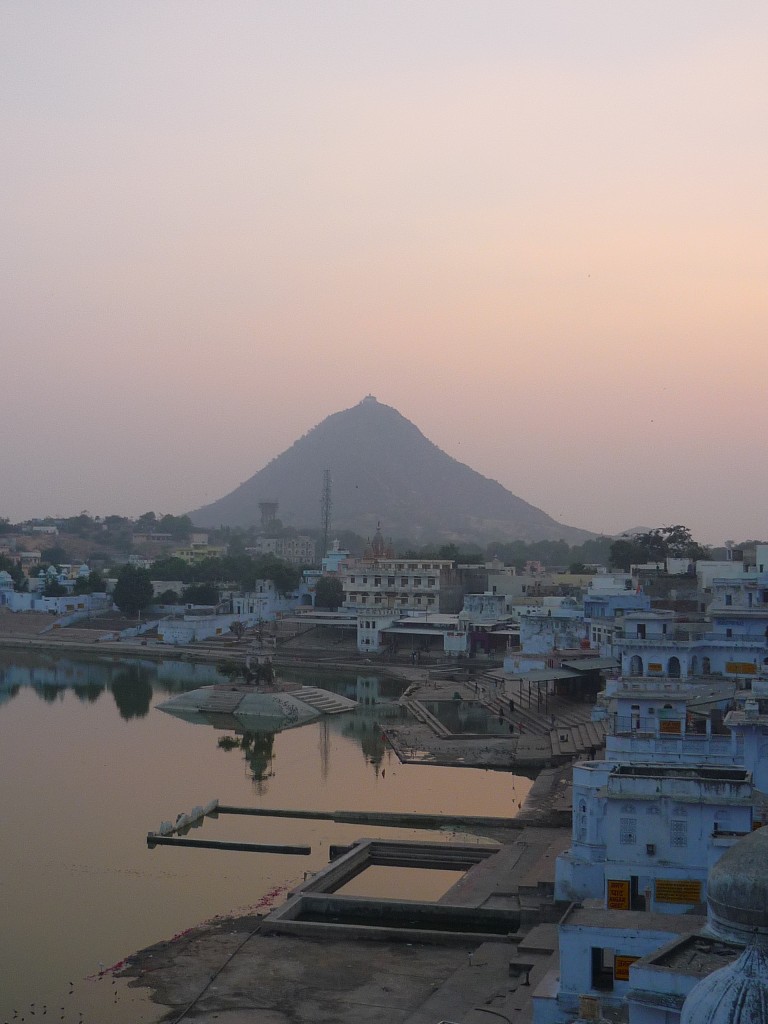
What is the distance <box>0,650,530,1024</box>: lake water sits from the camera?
552 inches

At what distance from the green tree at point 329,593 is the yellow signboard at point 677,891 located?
1577 inches

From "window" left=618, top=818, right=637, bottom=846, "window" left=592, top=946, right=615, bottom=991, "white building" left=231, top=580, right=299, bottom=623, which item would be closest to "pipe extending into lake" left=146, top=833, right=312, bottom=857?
"window" left=618, top=818, right=637, bottom=846

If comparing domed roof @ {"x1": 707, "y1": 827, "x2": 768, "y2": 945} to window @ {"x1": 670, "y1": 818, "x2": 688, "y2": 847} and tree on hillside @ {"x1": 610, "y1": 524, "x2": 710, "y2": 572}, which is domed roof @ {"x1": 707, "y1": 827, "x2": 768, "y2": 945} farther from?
tree on hillside @ {"x1": 610, "y1": 524, "x2": 710, "y2": 572}

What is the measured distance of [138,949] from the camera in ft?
46.0

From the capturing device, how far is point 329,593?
5269 centimetres

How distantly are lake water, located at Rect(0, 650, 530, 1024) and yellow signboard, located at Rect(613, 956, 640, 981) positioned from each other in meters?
4.48

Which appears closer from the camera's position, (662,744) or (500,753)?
(662,744)

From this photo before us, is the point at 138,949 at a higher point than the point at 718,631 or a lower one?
lower

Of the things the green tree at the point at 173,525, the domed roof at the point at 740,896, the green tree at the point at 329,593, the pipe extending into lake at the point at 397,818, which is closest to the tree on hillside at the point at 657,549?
the green tree at the point at 329,593

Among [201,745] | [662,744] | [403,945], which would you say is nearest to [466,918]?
[403,945]

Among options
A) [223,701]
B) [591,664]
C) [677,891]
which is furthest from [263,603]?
[677,891]

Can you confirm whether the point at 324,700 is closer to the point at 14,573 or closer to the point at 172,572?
the point at 172,572

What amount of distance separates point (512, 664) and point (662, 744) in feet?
62.5

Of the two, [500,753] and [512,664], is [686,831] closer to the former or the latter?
[500,753]
